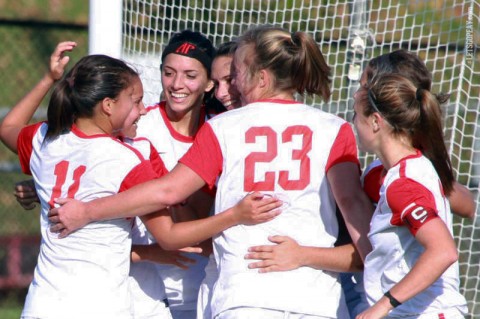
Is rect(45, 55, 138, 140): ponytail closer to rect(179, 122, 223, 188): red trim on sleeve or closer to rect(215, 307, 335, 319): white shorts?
rect(179, 122, 223, 188): red trim on sleeve

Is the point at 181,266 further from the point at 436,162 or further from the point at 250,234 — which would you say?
the point at 436,162

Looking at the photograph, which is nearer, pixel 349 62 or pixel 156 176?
pixel 156 176

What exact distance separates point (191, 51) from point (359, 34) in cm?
165

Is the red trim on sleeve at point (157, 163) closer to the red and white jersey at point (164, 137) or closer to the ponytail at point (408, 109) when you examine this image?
the red and white jersey at point (164, 137)

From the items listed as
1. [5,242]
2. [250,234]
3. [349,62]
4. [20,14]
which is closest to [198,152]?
[250,234]

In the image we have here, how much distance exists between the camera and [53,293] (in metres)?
3.20

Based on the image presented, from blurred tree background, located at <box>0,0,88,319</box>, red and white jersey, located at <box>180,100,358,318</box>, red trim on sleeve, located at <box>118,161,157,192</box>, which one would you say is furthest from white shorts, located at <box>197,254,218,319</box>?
blurred tree background, located at <box>0,0,88,319</box>

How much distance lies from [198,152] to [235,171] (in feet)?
0.46

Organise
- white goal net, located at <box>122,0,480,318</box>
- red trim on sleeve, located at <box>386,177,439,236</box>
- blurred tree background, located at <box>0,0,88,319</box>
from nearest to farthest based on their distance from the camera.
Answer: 1. red trim on sleeve, located at <box>386,177,439,236</box>
2. white goal net, located at <box>122,0,480,318</box>
3. blurred tree background, located at <box>0,0,88,319</box>

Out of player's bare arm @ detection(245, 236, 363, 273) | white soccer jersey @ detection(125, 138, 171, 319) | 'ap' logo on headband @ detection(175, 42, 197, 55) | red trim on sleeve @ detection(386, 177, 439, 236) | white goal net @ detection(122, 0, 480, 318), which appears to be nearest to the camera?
red trim on sleeve @ detection(386, 177, 439, 236)

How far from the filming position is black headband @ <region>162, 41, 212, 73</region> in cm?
378

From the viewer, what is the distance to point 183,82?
372cm

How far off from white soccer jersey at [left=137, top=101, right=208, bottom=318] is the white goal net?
1175 millimetres

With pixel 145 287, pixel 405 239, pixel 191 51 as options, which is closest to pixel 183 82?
pixel 191 51
